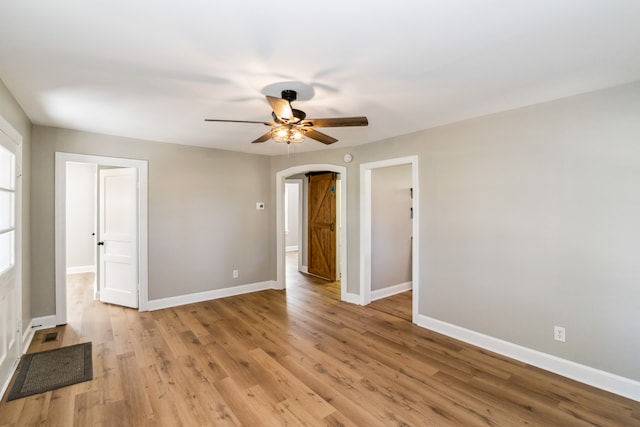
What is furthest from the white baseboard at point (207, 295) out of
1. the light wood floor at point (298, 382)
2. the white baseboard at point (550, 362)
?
the white baseboard at point (550, 362)

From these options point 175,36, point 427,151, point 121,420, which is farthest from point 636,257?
point 121,420

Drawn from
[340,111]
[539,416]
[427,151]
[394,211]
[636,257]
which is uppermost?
[340,111]

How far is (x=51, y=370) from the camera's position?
2.69 meters

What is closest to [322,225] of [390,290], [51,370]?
[390,290]

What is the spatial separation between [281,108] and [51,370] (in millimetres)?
3104

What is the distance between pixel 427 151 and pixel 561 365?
2475mm

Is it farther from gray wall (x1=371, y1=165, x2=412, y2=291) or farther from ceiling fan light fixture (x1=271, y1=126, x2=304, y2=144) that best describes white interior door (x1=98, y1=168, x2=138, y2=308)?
gray wall (x1=371, y1=165, x2=412, y2=291)

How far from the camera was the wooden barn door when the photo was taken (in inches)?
242

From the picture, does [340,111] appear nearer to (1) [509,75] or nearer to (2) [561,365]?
(1) [509,75]

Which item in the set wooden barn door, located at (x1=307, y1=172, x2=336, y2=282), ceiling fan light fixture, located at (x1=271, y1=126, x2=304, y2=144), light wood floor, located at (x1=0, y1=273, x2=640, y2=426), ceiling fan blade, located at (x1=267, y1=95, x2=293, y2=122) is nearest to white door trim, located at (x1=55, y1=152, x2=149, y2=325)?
light wood floor, located at (x1=0, y1=273, x2=640, y2=426)

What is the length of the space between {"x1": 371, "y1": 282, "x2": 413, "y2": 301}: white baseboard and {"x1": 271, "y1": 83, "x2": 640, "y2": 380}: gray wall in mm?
1115

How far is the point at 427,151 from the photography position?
3.64 m

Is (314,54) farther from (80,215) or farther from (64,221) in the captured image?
(80,215)

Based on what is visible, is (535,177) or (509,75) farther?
(535,177)
